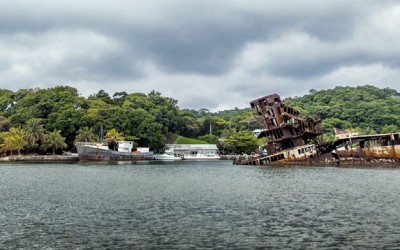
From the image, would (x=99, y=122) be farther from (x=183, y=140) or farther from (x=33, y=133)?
(x=183, y=140)

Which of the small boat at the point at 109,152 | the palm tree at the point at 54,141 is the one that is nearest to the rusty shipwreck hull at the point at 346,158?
the small boat at the point at 109,152

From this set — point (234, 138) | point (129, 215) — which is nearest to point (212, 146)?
point (234, 138)

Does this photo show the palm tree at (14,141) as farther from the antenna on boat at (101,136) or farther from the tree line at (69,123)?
the antenna on boat at (101,136)

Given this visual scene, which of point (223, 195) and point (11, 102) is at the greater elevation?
point (11, 102)

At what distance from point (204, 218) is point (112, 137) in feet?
379

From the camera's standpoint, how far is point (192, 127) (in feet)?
625

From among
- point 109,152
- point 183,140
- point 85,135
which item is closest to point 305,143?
point 109,152

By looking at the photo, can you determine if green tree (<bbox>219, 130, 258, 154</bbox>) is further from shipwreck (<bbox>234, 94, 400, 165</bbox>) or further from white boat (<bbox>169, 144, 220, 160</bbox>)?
shipwreck (<bbox>234, 94, 400, 165</bbox>)

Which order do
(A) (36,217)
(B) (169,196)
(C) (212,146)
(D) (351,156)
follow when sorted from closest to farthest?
(A) (36,217) < (B) (169,196) < (D) (351,156) < (C) (212,146)

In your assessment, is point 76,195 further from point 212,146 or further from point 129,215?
point 212,146

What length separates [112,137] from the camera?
136625 mm

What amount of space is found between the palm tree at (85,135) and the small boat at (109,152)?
8.17m

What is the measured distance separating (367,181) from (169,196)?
23.4m

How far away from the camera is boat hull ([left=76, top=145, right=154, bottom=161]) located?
382 feet
